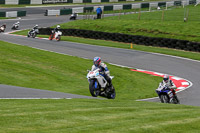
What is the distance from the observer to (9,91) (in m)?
12.1

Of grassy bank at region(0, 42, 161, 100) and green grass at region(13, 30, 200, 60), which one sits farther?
green grass at region(13, 30, 200, 60)

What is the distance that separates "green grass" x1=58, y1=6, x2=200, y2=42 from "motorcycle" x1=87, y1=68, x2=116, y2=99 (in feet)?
54.0

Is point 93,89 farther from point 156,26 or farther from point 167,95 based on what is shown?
point 156,26

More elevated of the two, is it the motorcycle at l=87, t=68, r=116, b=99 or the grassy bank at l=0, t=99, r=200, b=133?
the grassy bank at l=0, t=99, r=200, b=133

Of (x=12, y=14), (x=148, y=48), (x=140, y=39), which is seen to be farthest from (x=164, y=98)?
(x=12, y=14)

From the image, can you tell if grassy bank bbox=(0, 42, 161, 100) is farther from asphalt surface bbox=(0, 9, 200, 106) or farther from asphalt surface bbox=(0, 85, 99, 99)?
asphalt surface bbox=(0, 85, 99, 99)

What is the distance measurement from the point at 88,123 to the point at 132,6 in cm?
5190

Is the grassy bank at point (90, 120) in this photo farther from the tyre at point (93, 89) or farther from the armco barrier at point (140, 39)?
the armco barrier at point (140, 39)

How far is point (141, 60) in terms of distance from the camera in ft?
77.9

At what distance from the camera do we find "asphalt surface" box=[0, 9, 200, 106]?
56.5 ft

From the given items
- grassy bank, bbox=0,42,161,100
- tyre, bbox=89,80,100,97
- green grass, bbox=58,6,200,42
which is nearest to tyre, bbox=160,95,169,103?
grassy bank, bbox=0,42,161,100

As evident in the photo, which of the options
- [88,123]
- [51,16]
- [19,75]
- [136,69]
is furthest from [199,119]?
[51,16]

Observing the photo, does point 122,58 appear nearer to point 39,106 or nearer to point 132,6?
point 39,106

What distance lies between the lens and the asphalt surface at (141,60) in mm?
17234
